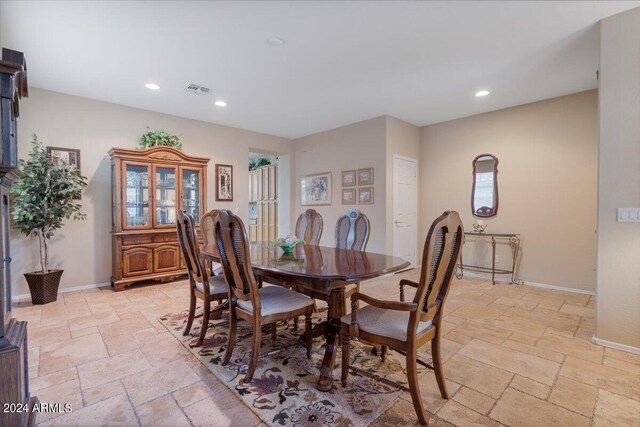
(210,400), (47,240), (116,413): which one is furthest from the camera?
(47,240)

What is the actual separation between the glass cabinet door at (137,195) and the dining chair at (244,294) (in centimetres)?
278

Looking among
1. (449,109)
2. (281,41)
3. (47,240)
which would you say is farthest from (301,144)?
(47,240)

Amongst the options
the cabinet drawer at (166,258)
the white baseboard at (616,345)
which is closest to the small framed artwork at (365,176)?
the cabinet drawer at (166,258)

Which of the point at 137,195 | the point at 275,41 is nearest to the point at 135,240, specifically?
the point at 137,195

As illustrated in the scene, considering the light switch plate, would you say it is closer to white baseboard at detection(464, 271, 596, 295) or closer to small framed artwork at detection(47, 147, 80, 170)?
white baseboard at detection(464, 271, 596, 295)

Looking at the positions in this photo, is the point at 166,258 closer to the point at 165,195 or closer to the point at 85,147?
the point at 165,195

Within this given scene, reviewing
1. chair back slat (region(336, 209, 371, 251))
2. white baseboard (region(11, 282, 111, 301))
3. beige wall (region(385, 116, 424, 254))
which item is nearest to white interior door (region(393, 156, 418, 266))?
beige wall (region(385, 116, 424, 254))

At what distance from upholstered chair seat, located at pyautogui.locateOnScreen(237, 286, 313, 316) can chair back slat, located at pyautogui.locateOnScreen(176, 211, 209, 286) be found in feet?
1.74

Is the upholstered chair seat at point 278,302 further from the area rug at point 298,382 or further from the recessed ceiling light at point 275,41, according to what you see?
the recessed ceiling light at point 275,41

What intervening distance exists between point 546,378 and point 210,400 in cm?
217

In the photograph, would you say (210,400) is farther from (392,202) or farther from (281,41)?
(392,202)

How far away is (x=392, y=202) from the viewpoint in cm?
481

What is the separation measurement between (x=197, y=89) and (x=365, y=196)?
2984 mm

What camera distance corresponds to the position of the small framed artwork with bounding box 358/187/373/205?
16.1 feet
